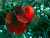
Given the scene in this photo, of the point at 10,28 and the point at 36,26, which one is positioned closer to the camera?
the point at 10,28

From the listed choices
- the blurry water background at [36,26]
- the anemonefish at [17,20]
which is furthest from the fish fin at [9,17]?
the blurry water background at [36,26]

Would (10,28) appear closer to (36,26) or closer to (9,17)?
(9,17)

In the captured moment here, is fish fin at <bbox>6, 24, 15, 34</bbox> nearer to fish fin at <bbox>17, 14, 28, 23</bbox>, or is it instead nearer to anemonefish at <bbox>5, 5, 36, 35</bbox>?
anemonefish at <bbox>5, 5, 36, 35</bbox>

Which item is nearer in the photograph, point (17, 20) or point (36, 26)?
point (17, 20)

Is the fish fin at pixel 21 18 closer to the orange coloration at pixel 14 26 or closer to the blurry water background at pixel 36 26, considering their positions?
the orange coloration at pixel 14 26

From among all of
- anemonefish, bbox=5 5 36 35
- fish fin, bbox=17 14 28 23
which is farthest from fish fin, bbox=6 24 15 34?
fish fin, bbox=17 14 28 23

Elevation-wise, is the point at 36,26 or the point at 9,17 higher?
the point at 9,17

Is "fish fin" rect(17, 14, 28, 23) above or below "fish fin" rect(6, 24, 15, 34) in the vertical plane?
above

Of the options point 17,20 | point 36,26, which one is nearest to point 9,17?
point 17,20

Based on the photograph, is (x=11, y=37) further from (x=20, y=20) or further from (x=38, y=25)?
(x=38, y=25)

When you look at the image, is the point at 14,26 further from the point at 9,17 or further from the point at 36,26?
the point at 36,26

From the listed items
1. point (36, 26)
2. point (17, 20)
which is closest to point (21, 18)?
point (17, 20)
